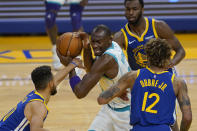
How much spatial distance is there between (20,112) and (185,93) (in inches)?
52.6

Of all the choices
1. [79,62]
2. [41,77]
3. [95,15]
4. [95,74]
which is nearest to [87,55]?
[79,62]

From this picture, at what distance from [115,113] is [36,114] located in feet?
2.45

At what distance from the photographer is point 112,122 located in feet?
12.7

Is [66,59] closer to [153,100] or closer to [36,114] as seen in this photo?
[36,114]

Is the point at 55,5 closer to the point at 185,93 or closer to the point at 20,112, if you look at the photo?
the point at 20,112

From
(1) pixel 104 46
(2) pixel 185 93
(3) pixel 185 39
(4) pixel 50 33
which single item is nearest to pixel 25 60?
(4) pixel 50 33

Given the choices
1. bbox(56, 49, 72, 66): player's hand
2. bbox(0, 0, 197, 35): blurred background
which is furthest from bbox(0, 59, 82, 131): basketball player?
bbox(0, 0, 197, 35): blurred background

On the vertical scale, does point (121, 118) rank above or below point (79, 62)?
below

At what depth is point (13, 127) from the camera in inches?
144

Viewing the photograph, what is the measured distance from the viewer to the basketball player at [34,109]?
11.5ft

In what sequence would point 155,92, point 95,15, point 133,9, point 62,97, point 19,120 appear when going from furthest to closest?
point 95,15, point 62,97, point 133,9, point 19,120, point 155,92

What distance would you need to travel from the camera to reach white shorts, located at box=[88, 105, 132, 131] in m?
3.85

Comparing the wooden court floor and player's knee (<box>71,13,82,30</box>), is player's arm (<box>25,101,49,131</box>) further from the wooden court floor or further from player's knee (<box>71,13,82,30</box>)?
player's knee (<box>71,13,82,30</box>)

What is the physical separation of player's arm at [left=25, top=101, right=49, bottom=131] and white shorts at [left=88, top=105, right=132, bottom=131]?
523mm
